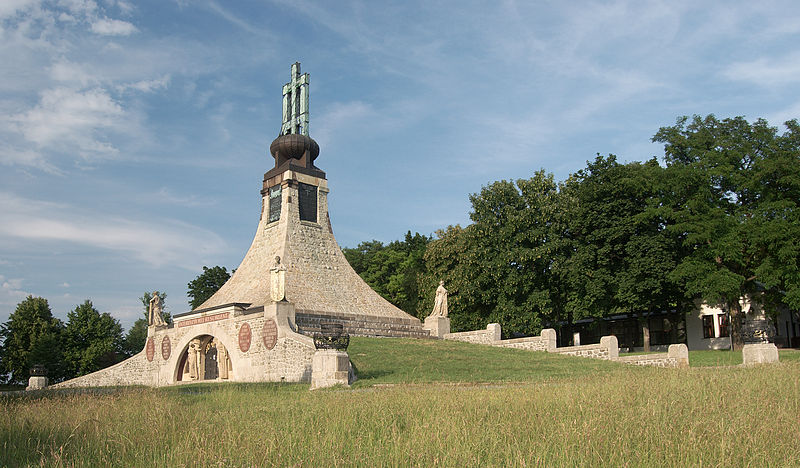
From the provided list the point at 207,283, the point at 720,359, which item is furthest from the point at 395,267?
the point at 720,359

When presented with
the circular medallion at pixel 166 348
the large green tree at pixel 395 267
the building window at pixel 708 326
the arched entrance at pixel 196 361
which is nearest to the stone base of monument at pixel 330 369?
the arched entrance at pixel 196 361

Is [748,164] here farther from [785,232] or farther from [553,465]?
[553,465]

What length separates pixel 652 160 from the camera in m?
34.7

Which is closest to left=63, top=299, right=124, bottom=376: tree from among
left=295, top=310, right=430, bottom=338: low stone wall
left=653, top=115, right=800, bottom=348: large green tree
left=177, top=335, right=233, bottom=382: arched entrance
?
left=177, top=335, right=233, bottom=382: arched entrance

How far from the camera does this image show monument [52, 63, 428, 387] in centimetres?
2555

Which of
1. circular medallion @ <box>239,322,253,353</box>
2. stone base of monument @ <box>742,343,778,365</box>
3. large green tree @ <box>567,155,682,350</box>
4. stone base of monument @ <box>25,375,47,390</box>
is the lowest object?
stone base of monument @ <box>25,375,47,390</box>

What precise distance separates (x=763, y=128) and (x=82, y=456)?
111 feet

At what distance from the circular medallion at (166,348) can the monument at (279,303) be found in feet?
0.16

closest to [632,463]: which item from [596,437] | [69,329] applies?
[596,437]

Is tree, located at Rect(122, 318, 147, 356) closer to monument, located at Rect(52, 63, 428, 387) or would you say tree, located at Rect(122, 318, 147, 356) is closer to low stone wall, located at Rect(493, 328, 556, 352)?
monument, located at Rect(52, 63, 428, 387)

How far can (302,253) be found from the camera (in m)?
34.2

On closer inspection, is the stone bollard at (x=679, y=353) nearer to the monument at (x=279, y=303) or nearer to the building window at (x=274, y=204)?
the monument at (x=279, y=303)

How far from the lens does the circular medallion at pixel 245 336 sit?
85.8 feet

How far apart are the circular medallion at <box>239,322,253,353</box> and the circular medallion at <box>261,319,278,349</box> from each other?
1.29 m
